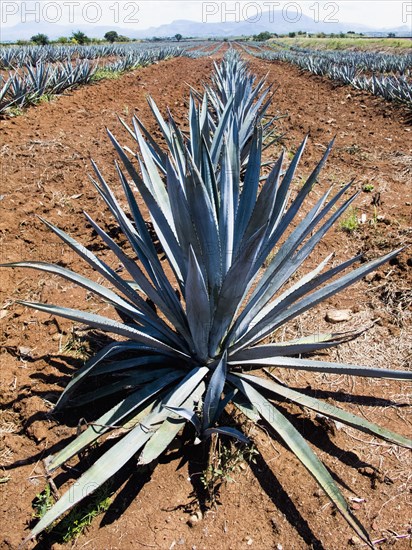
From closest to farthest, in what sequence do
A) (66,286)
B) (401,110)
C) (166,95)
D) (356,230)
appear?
(66,286), (356,230), (401,110), (166,95)

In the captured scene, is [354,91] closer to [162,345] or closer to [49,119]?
[49,119]

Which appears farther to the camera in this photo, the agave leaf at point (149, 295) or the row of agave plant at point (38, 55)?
the row of agave plant at point (38, 55)

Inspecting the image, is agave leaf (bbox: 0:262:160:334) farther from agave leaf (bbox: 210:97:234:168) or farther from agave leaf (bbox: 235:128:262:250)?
agave leaf (bbox: 210:97:234:168)

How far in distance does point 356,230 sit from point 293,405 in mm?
1894

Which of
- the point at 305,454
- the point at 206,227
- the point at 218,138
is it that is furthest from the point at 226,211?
the point at 218,138

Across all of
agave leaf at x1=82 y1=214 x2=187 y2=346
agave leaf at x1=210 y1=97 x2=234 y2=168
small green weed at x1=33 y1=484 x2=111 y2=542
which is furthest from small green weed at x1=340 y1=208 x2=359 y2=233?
small green weed at x1=33 y1=484 x2=111 y2=542

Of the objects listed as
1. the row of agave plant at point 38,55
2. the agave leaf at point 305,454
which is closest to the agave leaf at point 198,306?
the agave leaf at point 305,454

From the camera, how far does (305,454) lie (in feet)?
4.34

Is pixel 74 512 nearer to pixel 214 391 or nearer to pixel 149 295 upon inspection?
pixel 214 391

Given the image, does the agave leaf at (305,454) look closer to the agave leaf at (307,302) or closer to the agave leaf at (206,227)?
the agave leaf at (307,302)

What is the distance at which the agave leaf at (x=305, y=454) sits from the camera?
121 cm

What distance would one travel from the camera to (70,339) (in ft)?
6.88

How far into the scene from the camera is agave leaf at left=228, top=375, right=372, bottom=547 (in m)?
1.21

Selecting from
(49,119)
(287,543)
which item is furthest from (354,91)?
(287,543)
